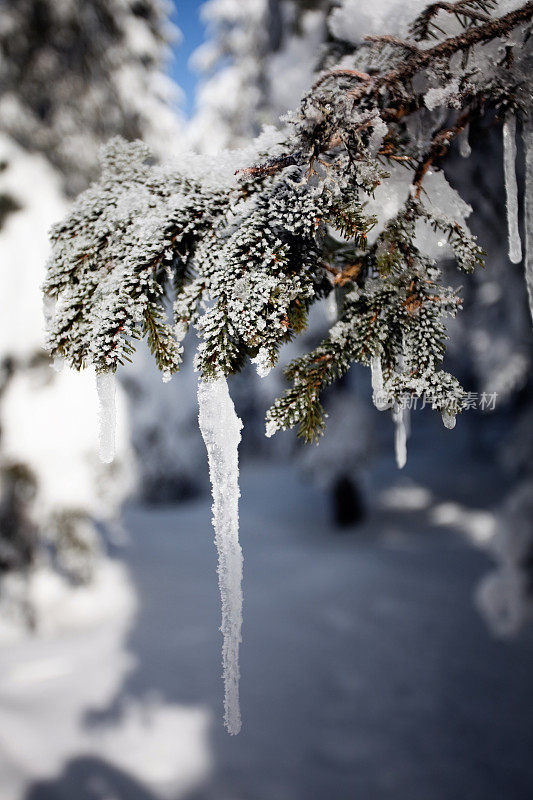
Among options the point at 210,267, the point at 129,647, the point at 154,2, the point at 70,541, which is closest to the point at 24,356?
the point at 70,541

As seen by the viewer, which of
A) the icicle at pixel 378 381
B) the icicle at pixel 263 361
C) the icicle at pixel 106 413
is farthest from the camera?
the icicle at pixel 378 381

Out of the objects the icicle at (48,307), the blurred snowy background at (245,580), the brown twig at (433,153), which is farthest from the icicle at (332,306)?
the icicle at (48,307)

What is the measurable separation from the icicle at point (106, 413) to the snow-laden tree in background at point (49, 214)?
5272 mm

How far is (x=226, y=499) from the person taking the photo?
1250 millimetres

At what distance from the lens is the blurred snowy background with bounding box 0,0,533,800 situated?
419cm

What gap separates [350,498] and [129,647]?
5421 millimetres

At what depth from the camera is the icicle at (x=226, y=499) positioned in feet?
3.71

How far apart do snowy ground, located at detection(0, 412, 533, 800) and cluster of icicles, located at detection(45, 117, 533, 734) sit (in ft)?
12.7

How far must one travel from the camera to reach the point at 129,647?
20.9ft

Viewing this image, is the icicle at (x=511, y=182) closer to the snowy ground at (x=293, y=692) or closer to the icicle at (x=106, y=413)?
the icicle at (x=106, y=413)

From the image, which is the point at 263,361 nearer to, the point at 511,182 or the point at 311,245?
the point at 311,245

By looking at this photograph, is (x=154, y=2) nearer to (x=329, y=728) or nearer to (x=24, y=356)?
(x=24, y=356)

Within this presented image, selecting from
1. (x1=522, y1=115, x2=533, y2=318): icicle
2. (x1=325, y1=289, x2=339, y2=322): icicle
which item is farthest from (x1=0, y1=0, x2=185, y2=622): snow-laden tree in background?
(x1=522, y1=115, x2=533, y2=318): icicle

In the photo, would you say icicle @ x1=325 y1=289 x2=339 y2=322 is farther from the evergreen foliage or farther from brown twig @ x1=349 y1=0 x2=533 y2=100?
brown twig @ x1=349 y1=0 x2=533 y2=100
